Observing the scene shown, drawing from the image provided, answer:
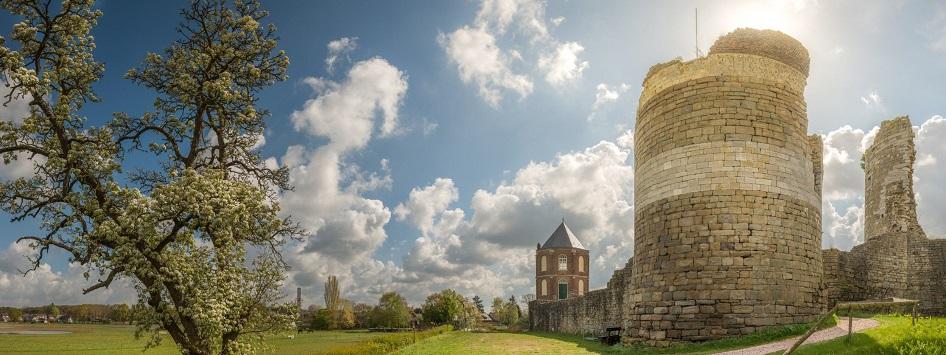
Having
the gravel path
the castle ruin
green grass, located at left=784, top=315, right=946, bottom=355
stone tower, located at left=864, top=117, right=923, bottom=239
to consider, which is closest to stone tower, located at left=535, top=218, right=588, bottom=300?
stone tower, located at left=864, top=117, right=923, bottom=239

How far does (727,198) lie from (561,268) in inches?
2065

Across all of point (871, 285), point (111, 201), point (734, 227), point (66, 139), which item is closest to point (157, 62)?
point (66, 139)

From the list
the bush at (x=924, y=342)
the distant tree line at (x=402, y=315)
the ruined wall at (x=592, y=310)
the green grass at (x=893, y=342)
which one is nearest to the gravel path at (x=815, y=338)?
the green grass at (x=893, y=342)

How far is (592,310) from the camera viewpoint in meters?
29.0

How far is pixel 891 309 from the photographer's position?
16.0 metres

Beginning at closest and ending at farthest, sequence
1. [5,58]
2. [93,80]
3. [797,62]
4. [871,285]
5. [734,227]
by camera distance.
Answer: [5,58], [93,80], [734,227], [797,62], [871,285]

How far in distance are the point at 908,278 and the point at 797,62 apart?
35.3 feet

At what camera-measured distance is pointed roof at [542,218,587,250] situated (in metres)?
66.2

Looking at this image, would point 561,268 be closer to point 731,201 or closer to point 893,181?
point 893,181

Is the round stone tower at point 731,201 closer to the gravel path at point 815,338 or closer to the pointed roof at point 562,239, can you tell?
the gravel path at point 815,338

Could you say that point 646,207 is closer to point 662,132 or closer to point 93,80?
point 662,132

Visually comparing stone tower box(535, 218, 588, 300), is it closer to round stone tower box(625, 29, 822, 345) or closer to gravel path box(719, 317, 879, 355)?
round stone tower box(625, 29, 822, 345)

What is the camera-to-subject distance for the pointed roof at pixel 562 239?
217 feet

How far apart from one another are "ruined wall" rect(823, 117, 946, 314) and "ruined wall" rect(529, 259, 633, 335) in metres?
6.84
